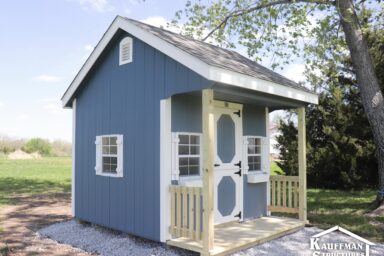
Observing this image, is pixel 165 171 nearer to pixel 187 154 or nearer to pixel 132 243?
pixel 187 154

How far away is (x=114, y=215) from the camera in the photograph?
6.22 metres

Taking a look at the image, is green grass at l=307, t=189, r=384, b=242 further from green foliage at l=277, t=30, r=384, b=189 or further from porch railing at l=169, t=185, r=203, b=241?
porch railing at l=169, t=185, r=203, b=241

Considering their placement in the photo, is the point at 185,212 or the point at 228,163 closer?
the point at 185,212

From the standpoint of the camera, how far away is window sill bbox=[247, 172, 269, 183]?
6977 millimetres

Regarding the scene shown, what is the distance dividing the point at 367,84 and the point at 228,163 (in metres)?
4.29

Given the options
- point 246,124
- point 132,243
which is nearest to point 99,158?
point 132,243

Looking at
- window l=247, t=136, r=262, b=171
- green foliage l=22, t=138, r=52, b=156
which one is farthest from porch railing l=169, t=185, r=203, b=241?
green foliage l=22, t=138, r=52, b=156

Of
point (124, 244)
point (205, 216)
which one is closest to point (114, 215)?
point (124, 244)

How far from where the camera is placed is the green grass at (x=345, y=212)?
6.84 meters

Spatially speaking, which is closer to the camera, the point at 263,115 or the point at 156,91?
the point at 156,91

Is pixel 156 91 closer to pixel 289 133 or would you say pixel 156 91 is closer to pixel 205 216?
pixel 205 216

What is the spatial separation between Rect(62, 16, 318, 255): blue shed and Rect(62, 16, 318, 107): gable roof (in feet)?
0.06

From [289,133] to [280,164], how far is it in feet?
4.21

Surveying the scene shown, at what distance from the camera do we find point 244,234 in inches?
226
